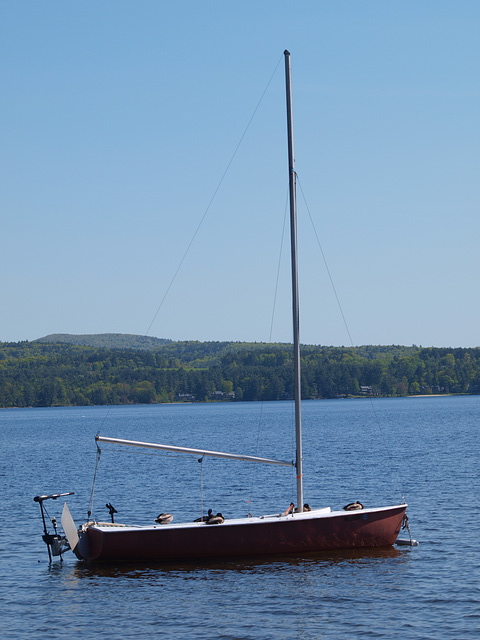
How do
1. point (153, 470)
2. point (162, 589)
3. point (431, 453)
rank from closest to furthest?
point (162, 589), point (153, 470), point (431, 453)

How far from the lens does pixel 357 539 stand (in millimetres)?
27906

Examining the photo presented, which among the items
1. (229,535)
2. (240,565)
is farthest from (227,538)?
(240,565)

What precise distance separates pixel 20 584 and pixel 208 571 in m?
6.15

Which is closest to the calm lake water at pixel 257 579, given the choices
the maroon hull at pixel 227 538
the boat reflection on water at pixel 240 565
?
the boat reflection on water at pixel 240 565

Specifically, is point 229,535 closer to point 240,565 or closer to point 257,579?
point 240,565

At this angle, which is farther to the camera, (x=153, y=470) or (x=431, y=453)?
(x=431, y=453)

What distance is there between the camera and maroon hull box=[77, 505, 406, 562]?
26812 mm

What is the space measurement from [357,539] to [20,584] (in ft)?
37.3

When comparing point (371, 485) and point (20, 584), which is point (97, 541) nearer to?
point (20, 584)

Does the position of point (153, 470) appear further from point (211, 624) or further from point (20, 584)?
point (211, 624)

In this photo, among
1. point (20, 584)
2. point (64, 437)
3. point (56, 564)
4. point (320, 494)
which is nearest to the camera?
point (20, 584)

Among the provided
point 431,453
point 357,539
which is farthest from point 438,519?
point 431,453

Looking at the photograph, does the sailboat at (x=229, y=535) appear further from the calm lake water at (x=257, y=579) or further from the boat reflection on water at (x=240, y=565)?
the calm lake water at (x=257, y=579)

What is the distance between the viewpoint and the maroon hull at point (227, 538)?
88.0ft
